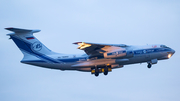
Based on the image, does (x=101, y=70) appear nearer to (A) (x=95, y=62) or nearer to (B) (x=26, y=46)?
(A) (x=95, y=62)

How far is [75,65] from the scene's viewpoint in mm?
26875

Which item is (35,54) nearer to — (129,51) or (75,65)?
(75,65)

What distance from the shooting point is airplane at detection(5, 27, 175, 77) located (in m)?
26.4

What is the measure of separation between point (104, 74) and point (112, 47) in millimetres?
2452

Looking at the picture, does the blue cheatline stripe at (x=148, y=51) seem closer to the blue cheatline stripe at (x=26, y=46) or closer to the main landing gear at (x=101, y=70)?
the main landing gear at (x=101, y=70)

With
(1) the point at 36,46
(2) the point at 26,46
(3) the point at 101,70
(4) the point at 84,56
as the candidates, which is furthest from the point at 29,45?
(3) the point at 101,70

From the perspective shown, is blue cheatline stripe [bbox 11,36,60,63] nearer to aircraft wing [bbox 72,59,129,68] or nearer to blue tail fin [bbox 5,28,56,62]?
blue tail fin [bbox 5,28,56,62]

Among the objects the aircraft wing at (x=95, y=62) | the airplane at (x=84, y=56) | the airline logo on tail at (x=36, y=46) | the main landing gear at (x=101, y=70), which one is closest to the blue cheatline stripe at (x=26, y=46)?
the airplane at (x=84, y=56)

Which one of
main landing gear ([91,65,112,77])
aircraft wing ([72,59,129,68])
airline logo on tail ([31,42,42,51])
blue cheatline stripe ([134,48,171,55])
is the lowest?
main landing gear ([91,65,112,77])

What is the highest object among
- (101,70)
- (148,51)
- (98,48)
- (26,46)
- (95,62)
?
(26,46)

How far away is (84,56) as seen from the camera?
27.0 meters

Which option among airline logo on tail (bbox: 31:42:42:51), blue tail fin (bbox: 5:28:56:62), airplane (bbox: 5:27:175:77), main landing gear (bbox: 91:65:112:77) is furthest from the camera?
main landing gear (bbox: 91:65:112:77)

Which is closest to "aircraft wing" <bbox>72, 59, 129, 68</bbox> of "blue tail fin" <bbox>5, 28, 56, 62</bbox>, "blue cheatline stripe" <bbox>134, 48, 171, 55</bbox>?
"blue cheatline stripe" <bbox>134, 48, 171, 55</bbox>

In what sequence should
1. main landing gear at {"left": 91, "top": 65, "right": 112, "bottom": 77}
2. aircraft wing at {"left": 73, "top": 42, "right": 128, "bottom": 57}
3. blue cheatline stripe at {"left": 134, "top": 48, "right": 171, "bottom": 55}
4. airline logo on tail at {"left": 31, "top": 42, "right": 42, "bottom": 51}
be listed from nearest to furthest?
1. aircraft wing at {"left": 73, "top": 42, "right": 128, "bottom": 57}
2. blue cheatline stripe at {"left": 134, "top": 48, "right": 171, "bottom": 55}
3. airline logo on tail at {"left": 31, "top": 42, "right": 42, "bottom": 51}
4. main landing gear at {"left": 91, "top": 65, "right": 112, "bottom": 77}
